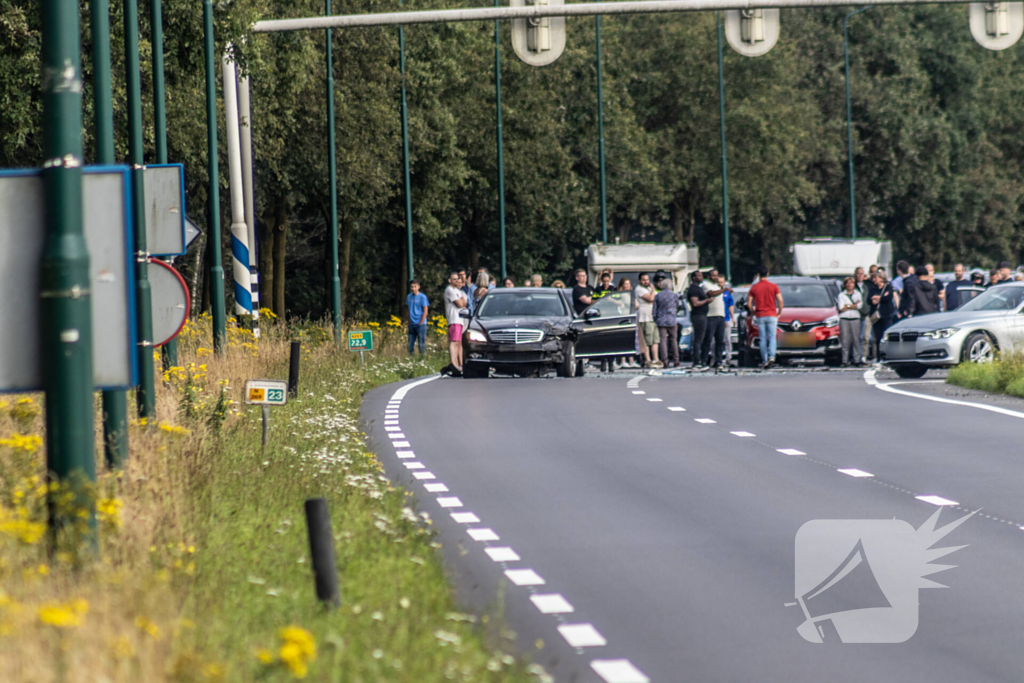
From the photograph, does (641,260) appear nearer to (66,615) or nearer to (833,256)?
(833,256)

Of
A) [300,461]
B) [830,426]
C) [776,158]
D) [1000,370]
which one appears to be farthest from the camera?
[776,158]

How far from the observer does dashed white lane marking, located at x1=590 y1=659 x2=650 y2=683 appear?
21.0 ft

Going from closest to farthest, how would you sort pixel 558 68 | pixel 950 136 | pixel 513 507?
pixel 513 507 → pixel 558 68 → pixel 950 136

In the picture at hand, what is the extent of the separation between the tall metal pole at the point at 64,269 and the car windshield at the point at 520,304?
21.0 metres

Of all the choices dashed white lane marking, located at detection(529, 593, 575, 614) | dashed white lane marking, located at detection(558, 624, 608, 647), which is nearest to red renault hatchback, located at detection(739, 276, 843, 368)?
dashed white lane marking, located at detection(529, 593, 575, 614)

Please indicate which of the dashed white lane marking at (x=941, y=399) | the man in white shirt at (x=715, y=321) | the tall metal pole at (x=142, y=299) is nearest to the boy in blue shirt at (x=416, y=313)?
the man in white shirt at (x=715, y=321)

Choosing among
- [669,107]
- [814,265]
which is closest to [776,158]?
[669,107]

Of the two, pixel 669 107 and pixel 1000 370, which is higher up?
pixel 669 107

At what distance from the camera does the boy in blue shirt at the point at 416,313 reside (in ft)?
101

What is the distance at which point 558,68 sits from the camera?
56500mm

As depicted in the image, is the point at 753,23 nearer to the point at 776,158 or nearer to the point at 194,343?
the point at 194,343

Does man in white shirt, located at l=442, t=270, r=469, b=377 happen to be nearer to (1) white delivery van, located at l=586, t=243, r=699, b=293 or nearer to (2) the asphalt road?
(2) the asphalt road

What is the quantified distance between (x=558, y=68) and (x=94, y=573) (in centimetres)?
5139

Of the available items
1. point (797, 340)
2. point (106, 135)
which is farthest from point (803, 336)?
point (106, 135)
